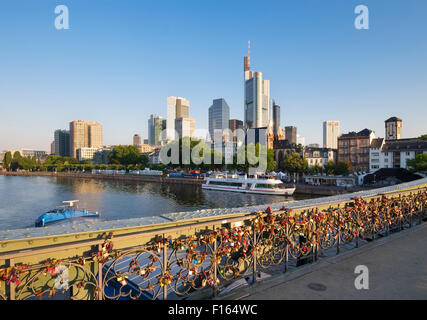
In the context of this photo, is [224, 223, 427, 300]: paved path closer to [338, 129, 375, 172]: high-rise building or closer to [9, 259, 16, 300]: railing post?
[9, 259, 16, 300]: railing post

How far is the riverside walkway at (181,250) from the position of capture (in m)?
3.57

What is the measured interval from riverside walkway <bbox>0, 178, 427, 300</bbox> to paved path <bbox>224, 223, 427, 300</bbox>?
0.27ft

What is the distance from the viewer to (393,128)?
4828 inches

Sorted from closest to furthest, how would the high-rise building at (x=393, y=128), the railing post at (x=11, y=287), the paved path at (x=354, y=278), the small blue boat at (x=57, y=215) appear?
the railing post at (x=11, y=287) < the paved path at (x=354, y=278) < the small blue boat at (x=57, y=215) < the high-rise building at (x=393, y=128)

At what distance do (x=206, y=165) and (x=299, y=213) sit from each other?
3807 inches

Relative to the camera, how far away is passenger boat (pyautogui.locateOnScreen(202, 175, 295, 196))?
61312 millimetres

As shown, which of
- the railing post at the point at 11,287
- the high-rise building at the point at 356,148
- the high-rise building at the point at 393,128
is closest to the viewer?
the railing post at the point at 11,287

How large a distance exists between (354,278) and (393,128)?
145033 millimetres

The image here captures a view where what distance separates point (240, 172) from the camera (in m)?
102

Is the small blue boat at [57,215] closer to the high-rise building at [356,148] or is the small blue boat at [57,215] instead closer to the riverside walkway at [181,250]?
the riverside walkway at [181,250]

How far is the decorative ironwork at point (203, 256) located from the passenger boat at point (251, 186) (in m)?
52.4

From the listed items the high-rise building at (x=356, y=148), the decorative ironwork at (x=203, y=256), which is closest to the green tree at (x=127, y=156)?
the high-rise building at (x=356, y=148)

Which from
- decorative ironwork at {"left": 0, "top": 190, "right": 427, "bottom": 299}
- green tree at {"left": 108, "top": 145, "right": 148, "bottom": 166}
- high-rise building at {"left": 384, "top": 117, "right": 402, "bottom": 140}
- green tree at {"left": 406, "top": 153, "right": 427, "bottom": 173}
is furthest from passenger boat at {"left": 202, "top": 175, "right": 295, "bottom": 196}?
green tree at {"left": 108, "top": 145, "right": 148, "bottom": 166}
